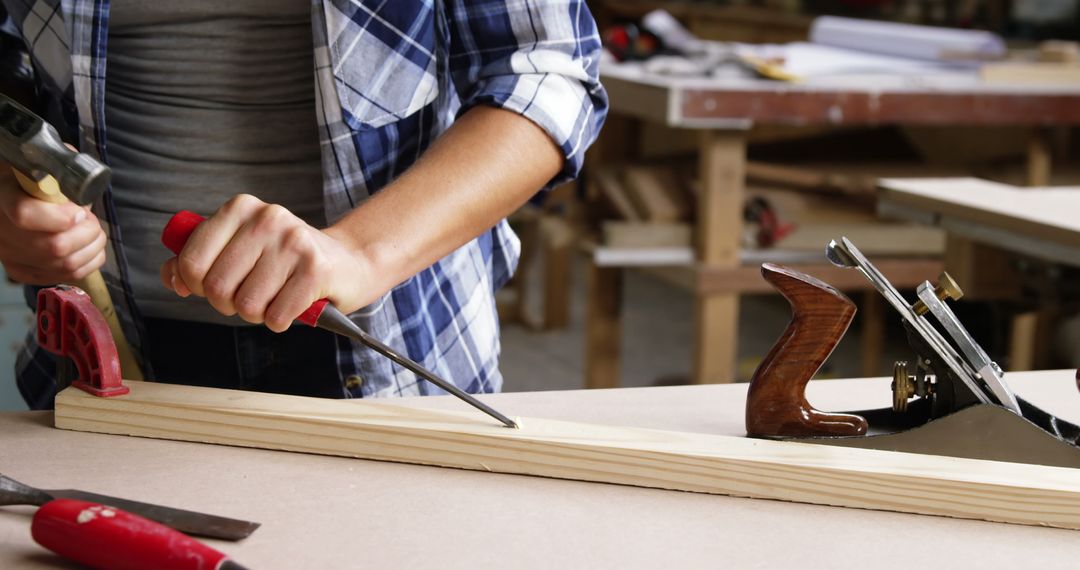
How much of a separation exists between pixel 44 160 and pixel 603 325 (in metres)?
2.22

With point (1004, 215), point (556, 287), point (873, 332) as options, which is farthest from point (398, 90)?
point (556, 287)

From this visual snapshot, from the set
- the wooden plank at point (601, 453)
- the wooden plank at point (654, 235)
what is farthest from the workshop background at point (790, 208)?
the wooden plank at point (601, 453)

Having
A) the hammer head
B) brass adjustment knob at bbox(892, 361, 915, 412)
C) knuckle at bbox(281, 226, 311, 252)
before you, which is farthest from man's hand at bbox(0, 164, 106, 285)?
brass adjustment knob at bbox(892, 361, 915, 412)

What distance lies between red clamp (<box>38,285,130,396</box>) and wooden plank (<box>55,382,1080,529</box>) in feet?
0.05

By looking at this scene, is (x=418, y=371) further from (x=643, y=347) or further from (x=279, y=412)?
(x=643, y=347)

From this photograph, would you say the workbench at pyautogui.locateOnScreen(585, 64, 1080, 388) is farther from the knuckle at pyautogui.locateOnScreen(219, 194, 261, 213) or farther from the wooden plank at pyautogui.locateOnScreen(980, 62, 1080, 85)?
the knuckle at pyautogui.locateOnScreen(219, 194, 261, 213)

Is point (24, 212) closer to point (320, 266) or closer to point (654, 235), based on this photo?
point (320, 266)

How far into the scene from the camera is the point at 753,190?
105 inches

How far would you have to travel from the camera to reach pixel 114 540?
685 millimetres

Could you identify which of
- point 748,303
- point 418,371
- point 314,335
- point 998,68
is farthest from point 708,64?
point 748,303

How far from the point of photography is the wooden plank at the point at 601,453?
2.72 ft

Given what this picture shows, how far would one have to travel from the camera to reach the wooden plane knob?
92 centimetres

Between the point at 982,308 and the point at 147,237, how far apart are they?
308 centimetres

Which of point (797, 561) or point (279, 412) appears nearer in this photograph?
point (797, 561)
